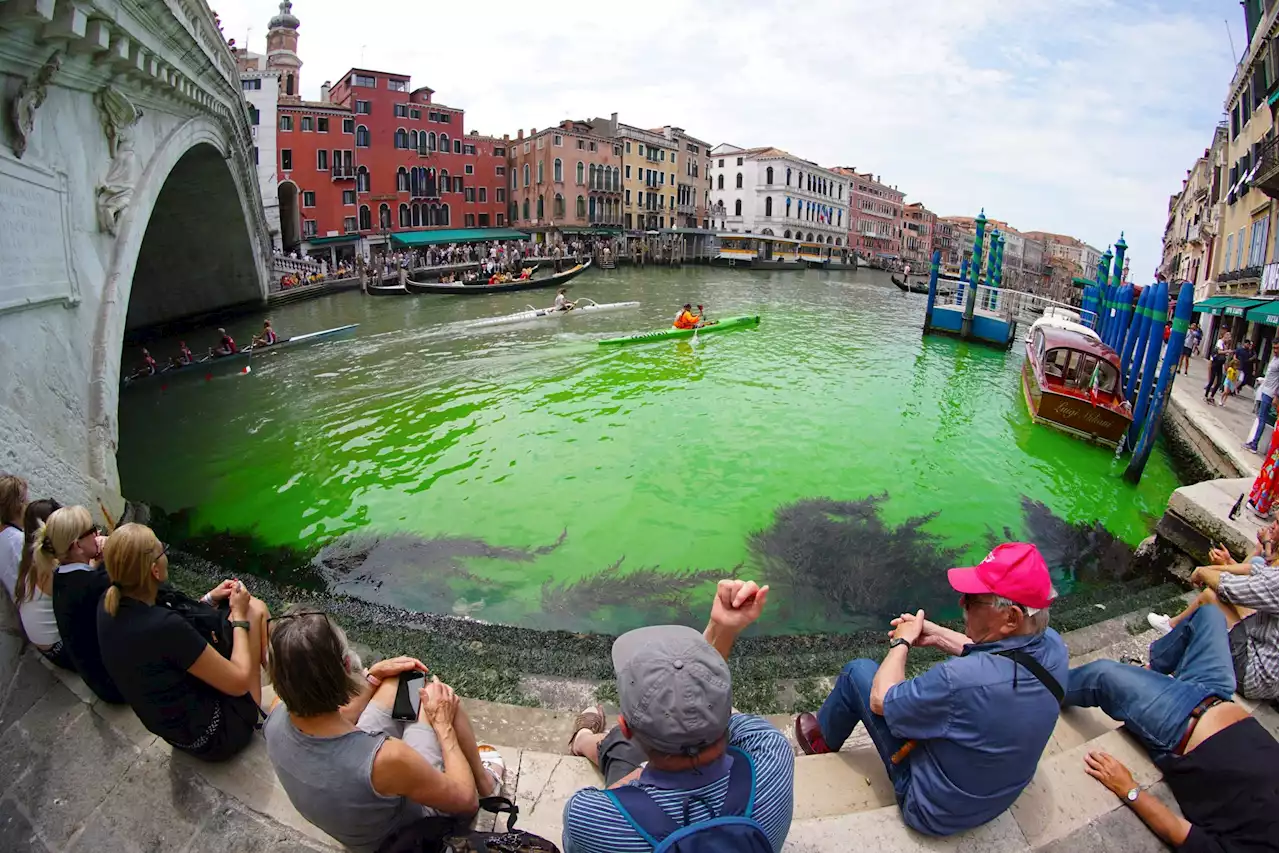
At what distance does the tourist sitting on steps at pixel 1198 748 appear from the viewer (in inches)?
91.0

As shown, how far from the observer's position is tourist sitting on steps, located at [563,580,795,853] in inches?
62.9

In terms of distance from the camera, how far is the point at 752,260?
6366 centimetres

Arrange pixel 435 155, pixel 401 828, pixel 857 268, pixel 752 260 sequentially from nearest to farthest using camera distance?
1. pixel 401 828
2. pixel 435 155
3. pixel 752 260
4. pixel 857 268

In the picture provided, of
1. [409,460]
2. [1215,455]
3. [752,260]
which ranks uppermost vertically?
[752,260]

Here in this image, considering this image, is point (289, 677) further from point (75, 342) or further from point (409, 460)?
point (409, 460)

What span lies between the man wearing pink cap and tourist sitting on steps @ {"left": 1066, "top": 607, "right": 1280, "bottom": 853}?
0.60 meters

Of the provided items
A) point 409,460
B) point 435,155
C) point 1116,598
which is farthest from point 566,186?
point 1116,598

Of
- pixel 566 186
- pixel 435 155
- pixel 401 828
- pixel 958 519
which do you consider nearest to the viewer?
pixel 401 828

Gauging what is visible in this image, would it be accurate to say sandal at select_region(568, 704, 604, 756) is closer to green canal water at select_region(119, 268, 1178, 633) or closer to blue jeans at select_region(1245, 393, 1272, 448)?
green canal water at select_region(119, 268, 1178, 633)

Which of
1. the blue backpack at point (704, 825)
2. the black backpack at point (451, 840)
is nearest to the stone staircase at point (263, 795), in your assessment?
the black backpack at point (451, 840)

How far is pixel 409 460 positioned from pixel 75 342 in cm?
429

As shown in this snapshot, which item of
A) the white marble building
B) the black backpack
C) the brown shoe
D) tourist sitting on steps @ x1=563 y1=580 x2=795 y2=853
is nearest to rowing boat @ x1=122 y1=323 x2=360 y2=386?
the black backpack

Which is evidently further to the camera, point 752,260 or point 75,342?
point 752,260

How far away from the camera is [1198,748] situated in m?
2.53
